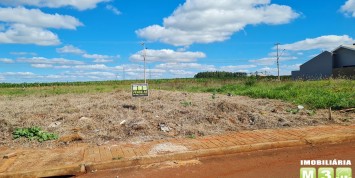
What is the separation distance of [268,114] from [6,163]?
636cm

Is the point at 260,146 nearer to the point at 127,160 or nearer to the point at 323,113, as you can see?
the point at 127,160

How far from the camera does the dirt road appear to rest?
191 inches

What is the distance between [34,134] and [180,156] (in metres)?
3.44

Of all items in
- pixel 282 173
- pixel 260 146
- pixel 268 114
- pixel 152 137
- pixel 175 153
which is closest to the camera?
pixel 282 173

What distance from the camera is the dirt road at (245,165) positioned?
4844mm

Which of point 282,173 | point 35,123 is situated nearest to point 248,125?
point 282,173

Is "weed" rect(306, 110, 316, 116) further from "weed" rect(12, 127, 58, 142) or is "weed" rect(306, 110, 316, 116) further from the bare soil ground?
"weed" rect(12, 127, 58, 142)

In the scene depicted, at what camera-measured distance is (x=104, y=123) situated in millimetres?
7848

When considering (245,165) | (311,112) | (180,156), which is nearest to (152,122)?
(180,156)

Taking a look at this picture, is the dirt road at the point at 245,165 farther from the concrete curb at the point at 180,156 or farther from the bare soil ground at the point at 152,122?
the bare soil ground at the point at 152,122

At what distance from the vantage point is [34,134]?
7031 millimetres

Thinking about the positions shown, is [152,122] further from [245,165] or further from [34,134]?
[245,165]

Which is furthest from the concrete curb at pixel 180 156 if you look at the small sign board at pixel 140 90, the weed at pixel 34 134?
the small sign board at pixel 140 90

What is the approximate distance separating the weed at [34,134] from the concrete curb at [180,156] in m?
1.93
